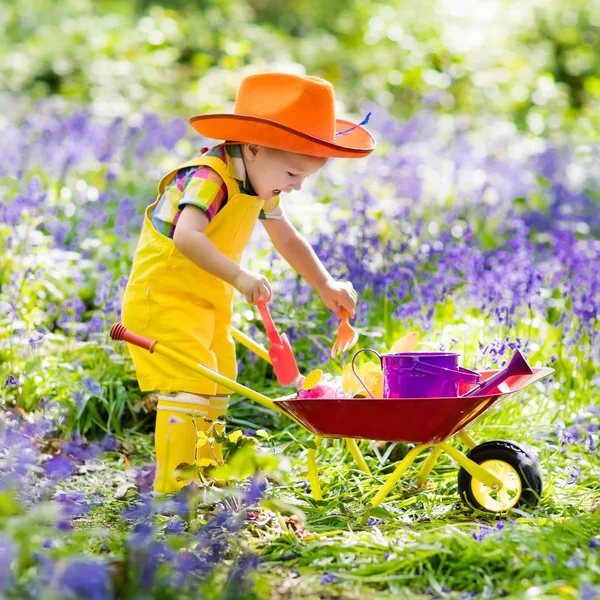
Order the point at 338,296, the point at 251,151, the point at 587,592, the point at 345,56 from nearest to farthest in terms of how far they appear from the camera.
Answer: the point at 587,592
the point at 251,151
the point at 338,296
the point at 345,56

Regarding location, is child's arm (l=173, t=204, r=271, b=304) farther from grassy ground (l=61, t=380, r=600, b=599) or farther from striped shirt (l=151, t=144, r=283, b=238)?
grassy ground (l=61, t=380, r=600, b=599)

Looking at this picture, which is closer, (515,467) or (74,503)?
(515,467)

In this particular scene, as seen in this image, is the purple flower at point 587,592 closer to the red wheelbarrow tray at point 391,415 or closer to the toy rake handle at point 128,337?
the red wheelbarrow tray at point 391,415

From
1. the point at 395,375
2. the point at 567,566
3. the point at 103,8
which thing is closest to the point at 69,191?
the point at 395,375

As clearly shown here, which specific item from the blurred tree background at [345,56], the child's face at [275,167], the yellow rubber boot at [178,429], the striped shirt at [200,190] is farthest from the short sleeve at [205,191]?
the blurred tree background at [345,56]

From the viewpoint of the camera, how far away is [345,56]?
36.3ft

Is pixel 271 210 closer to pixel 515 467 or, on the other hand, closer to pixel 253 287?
pixel 253 287

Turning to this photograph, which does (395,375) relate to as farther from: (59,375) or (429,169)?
(429,169)

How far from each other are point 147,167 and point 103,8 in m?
8.31

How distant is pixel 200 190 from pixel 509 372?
1088 mm

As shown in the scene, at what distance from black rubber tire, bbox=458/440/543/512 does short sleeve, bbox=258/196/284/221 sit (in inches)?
41.6

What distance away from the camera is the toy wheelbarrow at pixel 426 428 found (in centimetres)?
258

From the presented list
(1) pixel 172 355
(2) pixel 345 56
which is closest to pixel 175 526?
(1) pixel 172 355

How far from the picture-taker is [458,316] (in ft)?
12.6
